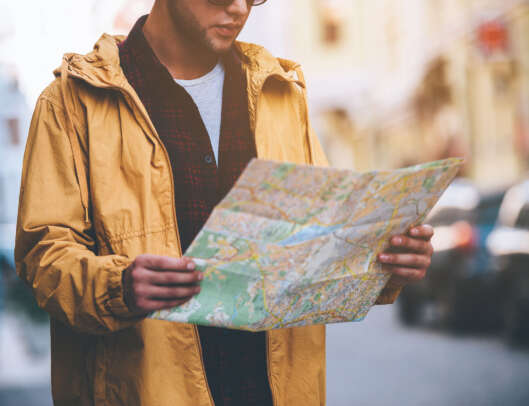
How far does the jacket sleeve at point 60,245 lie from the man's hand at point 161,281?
0.08 metres

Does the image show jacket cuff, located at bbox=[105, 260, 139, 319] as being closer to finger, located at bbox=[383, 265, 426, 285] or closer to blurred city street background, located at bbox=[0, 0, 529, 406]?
finger, located at bbox=[383, 265, 426, 285]

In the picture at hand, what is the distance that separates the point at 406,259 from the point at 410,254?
0.02 metres

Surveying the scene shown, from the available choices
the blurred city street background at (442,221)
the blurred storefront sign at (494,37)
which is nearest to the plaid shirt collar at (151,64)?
the blurred city street background at (442,221)

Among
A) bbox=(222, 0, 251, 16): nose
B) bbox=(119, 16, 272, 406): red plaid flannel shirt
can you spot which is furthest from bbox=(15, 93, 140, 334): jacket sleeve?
bbox=(222, 0, 251, 16): nose

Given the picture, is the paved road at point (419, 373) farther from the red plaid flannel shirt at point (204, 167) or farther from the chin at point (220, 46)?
the chin at point (220, 46)

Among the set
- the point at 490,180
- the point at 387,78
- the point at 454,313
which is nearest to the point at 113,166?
the point at 454,313

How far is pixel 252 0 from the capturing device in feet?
7.39

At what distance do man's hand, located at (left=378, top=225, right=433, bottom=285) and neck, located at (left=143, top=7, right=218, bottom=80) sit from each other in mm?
737

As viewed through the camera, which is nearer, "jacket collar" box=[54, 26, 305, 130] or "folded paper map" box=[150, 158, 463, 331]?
"folded paper map" box=[150, 158, 463, 331]

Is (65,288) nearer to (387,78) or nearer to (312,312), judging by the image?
(312,312)

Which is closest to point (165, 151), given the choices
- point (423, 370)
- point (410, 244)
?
point (410, 244)

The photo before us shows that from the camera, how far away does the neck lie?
7.36 ft

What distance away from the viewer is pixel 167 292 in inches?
67.5

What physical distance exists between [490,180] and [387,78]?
11.3m
